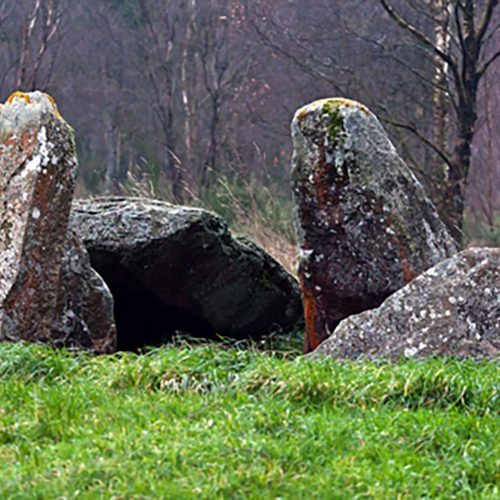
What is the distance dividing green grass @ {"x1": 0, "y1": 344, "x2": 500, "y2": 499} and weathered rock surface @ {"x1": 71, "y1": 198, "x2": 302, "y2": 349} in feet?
7.30

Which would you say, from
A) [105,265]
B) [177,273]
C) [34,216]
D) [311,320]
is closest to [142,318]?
[177,273]

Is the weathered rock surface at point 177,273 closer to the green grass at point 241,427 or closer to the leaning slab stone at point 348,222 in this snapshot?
the leaning slab stone at point 348,222

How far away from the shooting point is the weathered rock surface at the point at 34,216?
20.1 ft

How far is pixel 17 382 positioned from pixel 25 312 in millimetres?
1232

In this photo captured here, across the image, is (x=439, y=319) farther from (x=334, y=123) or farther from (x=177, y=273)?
(x=177, y=273)

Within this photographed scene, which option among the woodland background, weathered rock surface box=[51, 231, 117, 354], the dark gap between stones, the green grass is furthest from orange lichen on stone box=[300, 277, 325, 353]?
the woodland background

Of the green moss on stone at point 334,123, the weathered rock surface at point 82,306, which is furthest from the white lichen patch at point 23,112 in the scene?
the green moss on stone at point 334,123

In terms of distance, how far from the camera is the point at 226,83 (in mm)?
23812

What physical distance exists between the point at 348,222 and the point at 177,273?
5.24 feet

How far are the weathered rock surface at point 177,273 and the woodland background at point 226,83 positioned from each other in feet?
9.91

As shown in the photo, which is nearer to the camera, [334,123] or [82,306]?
[82,306]

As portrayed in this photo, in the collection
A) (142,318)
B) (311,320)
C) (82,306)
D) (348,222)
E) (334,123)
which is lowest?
(142,318)

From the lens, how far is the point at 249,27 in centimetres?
2281

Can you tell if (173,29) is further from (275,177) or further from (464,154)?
(464,154)
